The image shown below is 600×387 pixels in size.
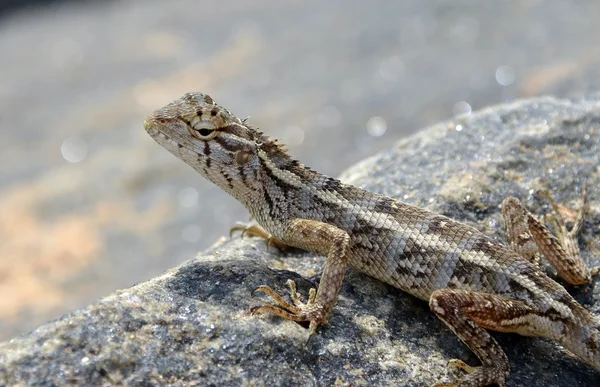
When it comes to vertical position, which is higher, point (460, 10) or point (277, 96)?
point (460, 10)

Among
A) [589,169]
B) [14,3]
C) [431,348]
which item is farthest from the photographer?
[14,3]

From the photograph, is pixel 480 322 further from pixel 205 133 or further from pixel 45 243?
pixel 45 243

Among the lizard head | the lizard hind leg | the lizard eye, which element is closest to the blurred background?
the lizard head

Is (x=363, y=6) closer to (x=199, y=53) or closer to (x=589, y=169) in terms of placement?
(x=199, y=53)

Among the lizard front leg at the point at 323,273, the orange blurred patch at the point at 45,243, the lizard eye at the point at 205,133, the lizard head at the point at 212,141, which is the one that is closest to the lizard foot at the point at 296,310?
the lizard front leg at the point at 323,273

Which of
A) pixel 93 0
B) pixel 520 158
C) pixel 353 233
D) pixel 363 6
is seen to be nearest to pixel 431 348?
pixel 353 233

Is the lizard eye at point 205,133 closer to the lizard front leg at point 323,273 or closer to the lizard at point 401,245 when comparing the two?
the lizard at point 401,245

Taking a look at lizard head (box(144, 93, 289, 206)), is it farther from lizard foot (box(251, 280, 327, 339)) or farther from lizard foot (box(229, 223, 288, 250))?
lizard foot (box(251, 280, 327, 339))
